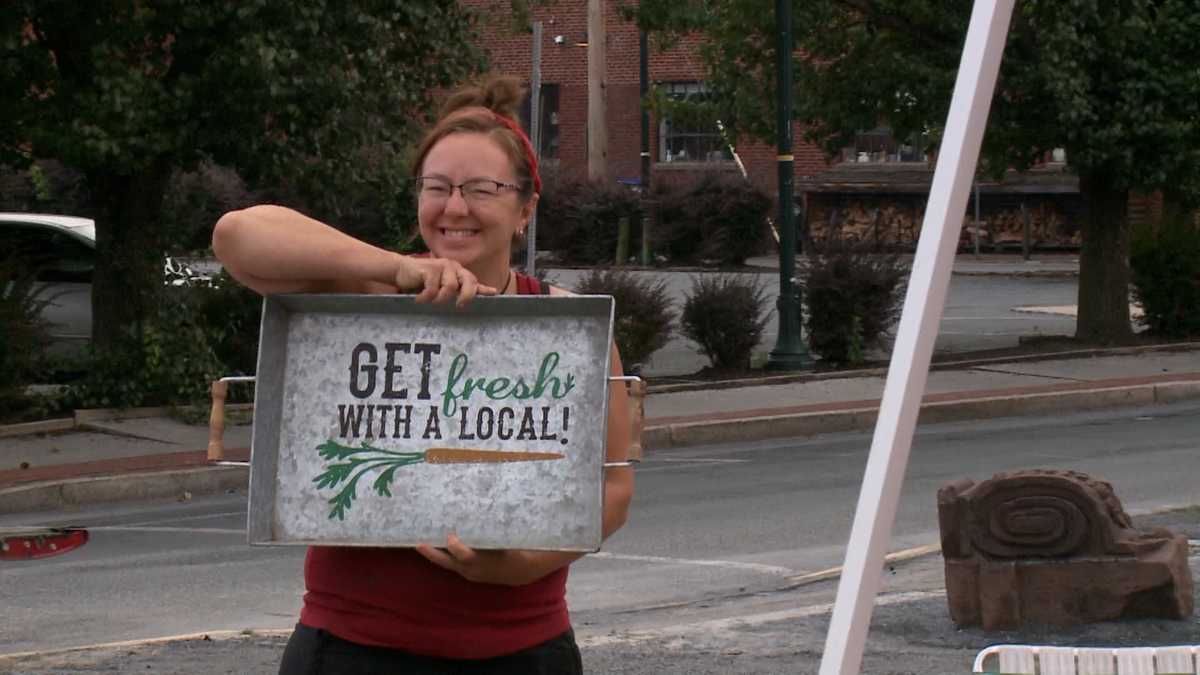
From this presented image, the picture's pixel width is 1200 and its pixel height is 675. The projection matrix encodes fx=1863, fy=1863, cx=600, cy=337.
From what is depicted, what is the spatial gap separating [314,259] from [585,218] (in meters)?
36.3

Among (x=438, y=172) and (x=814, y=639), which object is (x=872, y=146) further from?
(x=438, y=172)

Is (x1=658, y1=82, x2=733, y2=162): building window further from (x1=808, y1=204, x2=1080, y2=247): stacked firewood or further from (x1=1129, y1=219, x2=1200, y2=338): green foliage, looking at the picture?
(x1=1129, y1=219, x2=1200, y2=338): green foliage

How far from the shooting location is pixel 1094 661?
3629 mm

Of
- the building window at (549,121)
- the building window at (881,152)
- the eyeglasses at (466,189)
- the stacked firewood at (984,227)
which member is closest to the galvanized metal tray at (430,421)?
the eyeglasses at (466,189)

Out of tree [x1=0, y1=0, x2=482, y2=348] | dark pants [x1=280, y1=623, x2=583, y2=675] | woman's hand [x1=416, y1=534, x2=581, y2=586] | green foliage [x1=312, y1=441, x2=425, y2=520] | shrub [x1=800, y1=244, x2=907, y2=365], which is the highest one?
tree [x1=0, y1=0, x2=482, y2=348]

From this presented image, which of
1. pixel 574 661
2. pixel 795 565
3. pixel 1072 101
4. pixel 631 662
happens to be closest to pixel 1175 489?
pixel 795 565

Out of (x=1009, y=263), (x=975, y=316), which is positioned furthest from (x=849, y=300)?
(x=1009, y=263)

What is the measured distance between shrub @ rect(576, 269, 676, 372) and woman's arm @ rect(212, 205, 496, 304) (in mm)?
14301

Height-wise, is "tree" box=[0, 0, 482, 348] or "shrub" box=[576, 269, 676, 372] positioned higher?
"tree" box=[0, 0, 482, 348]

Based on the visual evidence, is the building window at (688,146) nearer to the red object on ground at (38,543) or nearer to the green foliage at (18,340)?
the green foliage at (18,340)

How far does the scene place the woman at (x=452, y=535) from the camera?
9.00 feet

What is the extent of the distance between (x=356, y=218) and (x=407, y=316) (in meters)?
16.3

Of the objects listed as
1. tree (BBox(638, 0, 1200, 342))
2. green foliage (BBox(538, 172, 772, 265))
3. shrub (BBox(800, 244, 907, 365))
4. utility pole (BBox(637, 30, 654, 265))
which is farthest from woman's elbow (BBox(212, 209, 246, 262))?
green foliage (BBox(538, 172, 772, 265))

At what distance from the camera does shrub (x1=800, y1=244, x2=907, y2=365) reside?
18.5 metres
